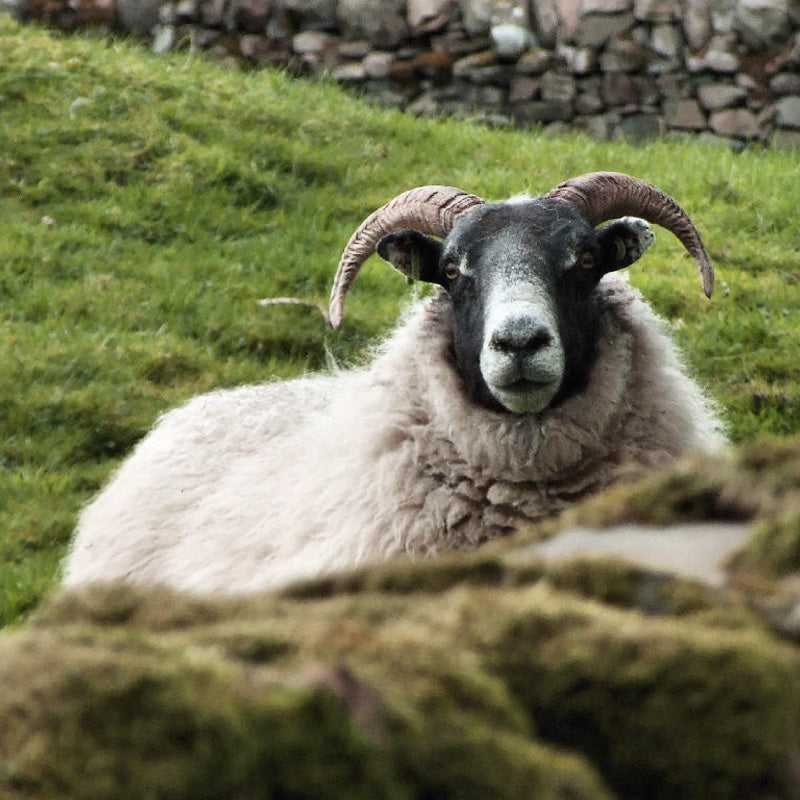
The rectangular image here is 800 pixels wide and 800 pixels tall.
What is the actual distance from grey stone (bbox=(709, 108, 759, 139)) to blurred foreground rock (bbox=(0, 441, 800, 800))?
11881 millimetres

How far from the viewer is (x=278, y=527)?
5.10 m

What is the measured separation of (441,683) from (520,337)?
305cm

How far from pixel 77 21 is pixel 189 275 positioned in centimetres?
565

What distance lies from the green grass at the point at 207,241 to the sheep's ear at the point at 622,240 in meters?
2.10

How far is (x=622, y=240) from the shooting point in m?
5.29

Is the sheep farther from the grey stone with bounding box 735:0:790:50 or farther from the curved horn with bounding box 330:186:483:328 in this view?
the grey stone with bounding box 735:0:790:50

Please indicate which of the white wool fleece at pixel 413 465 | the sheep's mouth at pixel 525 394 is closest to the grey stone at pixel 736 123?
the white wool fleece at pixel 413 465

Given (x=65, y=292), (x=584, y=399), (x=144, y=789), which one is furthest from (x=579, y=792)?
(x=65, y=292)

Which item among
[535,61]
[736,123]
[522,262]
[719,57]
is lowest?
[522,262]

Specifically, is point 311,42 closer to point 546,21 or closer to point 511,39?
point 511,39

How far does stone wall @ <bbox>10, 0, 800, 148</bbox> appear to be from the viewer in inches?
520

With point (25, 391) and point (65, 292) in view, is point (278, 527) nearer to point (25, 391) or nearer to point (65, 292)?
point (25, 391)

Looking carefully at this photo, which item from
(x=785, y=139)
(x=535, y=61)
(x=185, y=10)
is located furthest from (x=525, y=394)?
(x=185, y=10)

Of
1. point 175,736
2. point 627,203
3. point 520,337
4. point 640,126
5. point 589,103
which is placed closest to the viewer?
point 175,736
